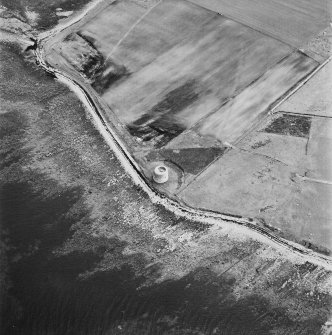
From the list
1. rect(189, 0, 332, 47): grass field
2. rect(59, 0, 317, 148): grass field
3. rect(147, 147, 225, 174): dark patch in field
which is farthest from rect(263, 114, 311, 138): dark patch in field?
rect(189, 0, 332, 47): grass field

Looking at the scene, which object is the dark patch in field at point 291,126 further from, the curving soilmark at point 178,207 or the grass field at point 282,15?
the grass field at point 282,15

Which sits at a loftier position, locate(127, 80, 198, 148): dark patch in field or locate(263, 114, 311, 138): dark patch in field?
locate(127, 80, 198, 148): dark patch in field

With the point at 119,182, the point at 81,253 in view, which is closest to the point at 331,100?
the point at 119,182

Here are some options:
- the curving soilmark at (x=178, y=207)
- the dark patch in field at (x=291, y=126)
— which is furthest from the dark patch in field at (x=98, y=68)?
the dark patch in field at (x=291, y=126)

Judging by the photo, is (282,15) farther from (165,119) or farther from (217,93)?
(165,119)

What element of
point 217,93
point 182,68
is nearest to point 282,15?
point 182,68

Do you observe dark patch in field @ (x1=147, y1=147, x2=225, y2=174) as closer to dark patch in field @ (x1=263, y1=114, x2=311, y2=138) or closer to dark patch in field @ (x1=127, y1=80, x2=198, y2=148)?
dark patch in field @ (x1=127, y1=80, x2=198, y2=148)

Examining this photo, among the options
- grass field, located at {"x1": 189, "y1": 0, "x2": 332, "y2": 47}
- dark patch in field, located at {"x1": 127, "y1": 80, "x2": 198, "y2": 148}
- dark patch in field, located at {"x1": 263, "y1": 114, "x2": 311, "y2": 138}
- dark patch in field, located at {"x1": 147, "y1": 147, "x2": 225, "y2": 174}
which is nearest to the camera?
dark patch in field, located at {"x1": 147, "y1": 147, "x2": 225, "y2": 174}
